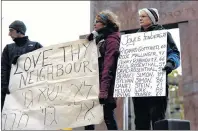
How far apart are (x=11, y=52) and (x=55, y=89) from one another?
86 cm

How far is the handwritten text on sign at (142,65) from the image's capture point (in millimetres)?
4707

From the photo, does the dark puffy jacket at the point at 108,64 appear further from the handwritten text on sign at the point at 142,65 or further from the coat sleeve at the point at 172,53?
the coat sleeve at the point at 172,53

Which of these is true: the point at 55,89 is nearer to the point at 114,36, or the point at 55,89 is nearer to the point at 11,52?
the point at 11,52

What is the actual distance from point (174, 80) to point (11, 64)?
2215 cm

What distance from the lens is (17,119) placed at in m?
5.54

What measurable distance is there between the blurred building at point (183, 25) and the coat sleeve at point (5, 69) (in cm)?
251

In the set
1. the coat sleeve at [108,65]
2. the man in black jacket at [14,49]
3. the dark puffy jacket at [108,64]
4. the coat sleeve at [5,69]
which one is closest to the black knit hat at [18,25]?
the man in black jacket at [14,49]

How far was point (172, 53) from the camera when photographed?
15.6 feet

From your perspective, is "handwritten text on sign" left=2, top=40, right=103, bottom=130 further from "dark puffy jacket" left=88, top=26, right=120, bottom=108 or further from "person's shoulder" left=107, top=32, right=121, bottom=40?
"person's shoulder" left=107, top=32, right=121, bottom=40

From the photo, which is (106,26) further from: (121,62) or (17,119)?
(17,119)

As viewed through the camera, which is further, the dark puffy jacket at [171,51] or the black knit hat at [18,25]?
the black knit hat at [18,25]

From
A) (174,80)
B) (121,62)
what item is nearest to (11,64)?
(121,62)

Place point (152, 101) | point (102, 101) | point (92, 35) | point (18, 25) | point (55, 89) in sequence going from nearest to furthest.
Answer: point (152, 101)
point (102, 101)
point (92, 35)
point (55, 89)
point (18, 25)

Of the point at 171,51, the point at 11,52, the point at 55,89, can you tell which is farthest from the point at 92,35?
the point at 11,52
